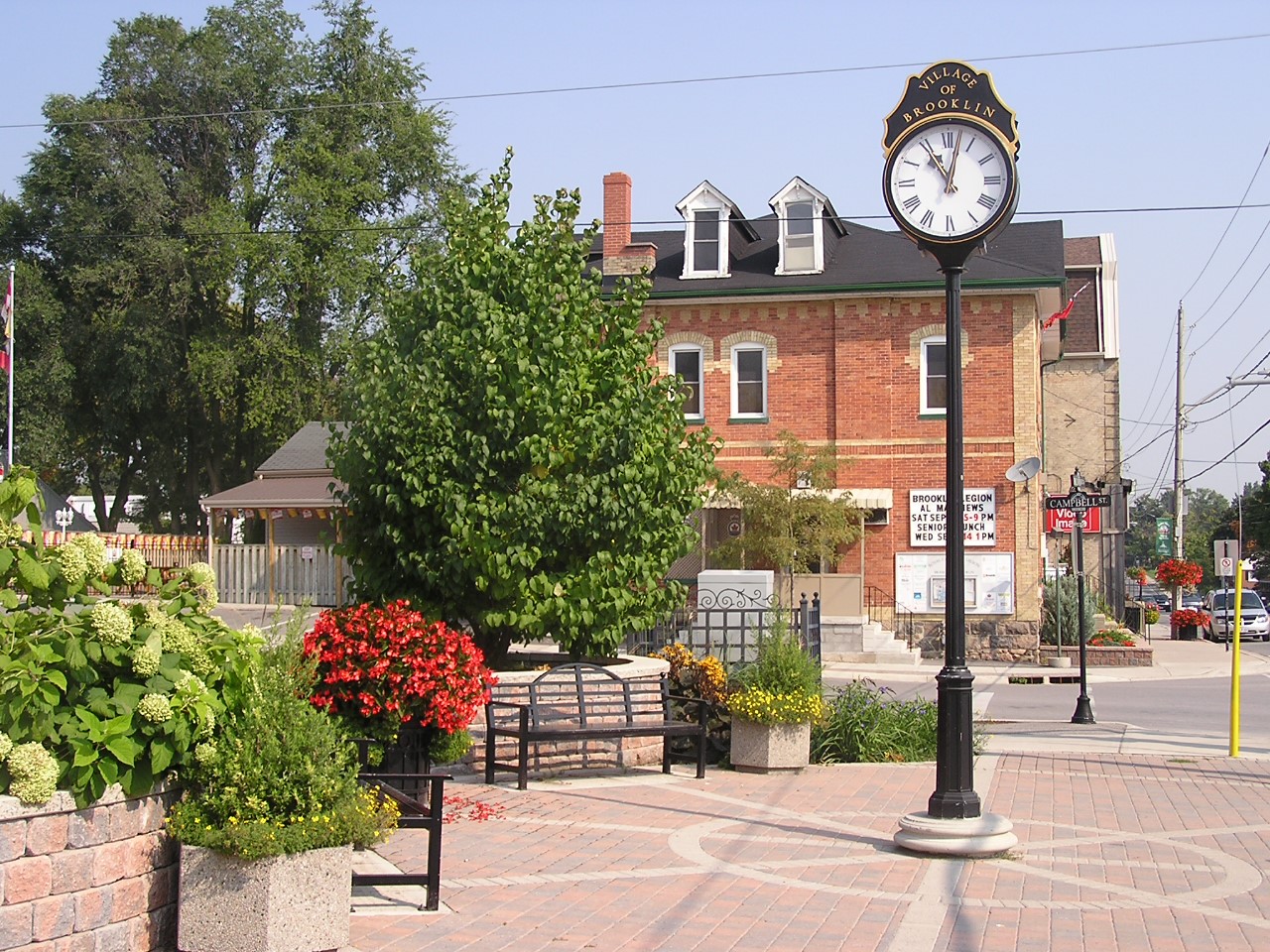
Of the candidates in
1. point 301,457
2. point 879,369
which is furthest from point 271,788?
point 301,457

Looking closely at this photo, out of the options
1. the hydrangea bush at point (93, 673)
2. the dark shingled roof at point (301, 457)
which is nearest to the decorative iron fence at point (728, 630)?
the hydrangea bush at point (93, 673)

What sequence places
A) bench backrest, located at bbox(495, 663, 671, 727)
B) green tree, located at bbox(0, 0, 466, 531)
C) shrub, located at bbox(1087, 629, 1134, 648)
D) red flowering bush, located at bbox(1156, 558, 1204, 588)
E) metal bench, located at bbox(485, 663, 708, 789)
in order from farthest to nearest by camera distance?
green tree, located at bbox(0, 0, 466, 531) → red flowering bush, located at bbox(1156, 558, 1204, 588) → shrub, located at bbox(1087, 629, 1134, 648) → bench backrest, located at bbox(495, 663, 671, 727) → metal bench, located at bbox(485, 663, 708, 789)

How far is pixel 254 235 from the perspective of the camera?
43.1 metres

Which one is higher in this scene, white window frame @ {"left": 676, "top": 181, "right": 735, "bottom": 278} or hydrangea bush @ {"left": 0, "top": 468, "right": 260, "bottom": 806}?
white window frame @ {"left": 676, "top": 181, "right": 735, "bottom": 278}

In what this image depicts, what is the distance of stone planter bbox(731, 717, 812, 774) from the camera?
11844mm

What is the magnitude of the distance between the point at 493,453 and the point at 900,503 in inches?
781

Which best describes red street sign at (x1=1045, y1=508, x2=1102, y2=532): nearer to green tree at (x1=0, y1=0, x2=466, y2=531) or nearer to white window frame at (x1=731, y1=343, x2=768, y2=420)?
white window frame at (x1=731, y1=343, x2=768, y2=420)

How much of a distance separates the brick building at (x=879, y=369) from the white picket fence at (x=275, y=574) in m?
11.4

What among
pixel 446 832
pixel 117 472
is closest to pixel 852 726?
pixel 446 832

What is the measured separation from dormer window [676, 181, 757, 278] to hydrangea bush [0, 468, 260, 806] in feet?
85.5

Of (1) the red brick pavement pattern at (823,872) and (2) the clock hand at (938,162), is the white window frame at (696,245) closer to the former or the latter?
(1) the red brick pavement pattern at (823,872)

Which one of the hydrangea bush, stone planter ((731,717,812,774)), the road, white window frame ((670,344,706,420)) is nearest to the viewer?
the hydrangea bush

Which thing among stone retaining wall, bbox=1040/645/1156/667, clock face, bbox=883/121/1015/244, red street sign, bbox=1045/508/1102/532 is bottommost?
stone retaining wall, bbox=1040/645/1156/667

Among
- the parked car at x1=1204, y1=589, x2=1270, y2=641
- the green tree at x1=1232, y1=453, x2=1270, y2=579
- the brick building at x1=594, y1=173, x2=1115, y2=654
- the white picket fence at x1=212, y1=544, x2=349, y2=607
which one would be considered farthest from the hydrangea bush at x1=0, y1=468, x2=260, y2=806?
the green tree at x1=1232, y1=453, x2=1270, y2=579
